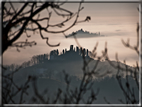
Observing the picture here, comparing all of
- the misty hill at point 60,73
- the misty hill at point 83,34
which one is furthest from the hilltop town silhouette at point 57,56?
the misty hill at point 83,34

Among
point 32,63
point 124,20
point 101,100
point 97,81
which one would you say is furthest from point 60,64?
point 124,20

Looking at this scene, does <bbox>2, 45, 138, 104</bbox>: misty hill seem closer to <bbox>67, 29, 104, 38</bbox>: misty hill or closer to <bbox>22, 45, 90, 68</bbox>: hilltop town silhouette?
<bbox>22, 45, 90, 68</bbox>: hilltop town silhouette

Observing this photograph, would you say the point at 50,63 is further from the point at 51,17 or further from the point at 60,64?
the point at 51,17

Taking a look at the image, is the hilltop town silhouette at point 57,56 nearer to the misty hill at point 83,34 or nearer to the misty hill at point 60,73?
the misty hill at point 60,73

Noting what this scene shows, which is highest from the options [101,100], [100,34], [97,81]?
[100,34]

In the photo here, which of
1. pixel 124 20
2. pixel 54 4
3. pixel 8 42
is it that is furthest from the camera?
pixel 124 20

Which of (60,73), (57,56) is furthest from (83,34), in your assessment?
(60,73)

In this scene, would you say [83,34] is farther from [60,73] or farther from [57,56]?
[60,73]

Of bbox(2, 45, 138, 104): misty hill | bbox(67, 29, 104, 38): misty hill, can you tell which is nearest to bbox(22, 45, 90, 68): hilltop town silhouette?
bbox(2, 45, 138, 104): misty hill
